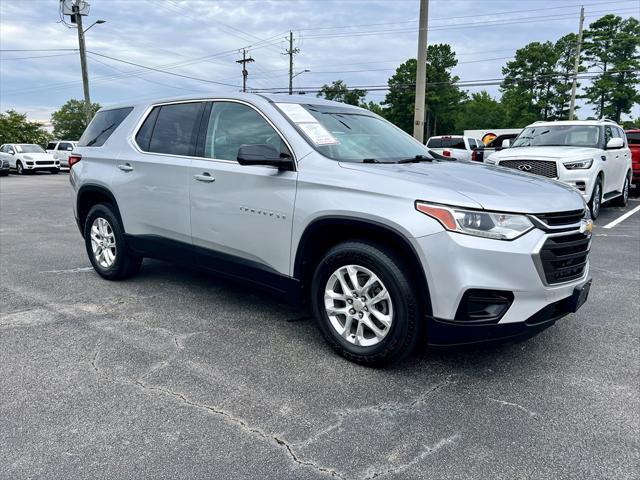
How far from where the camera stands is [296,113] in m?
3.83

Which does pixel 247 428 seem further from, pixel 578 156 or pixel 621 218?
pixel 621 218

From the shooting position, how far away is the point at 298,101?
407 centimetres

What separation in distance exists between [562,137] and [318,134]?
8131 mm

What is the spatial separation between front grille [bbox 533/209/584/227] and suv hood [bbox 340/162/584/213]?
3 cm

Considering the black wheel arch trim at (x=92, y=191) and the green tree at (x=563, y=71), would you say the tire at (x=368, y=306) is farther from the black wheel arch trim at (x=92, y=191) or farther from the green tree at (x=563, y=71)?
the green tree at (x=563, y=71)

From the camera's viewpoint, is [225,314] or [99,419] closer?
[99,419]

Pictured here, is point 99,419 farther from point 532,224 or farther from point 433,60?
point 433,60

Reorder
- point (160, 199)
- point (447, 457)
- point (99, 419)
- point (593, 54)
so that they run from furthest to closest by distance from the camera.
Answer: point (593, 54) < point (160, 199) < point (99, 419) < point (447, 457)

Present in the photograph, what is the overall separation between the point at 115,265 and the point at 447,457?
13.0 feet

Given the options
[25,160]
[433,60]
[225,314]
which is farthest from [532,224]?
[433,60]

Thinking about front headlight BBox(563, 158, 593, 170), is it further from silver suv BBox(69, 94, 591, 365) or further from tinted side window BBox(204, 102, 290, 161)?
tinted side window BBox(204, 102, 290, 161)

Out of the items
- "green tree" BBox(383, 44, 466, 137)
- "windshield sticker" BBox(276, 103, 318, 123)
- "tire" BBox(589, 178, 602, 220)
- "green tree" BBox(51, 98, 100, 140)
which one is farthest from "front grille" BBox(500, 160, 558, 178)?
"green tree" BBox(51, 98, 100, 140)

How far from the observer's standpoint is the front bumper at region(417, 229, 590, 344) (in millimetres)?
2766

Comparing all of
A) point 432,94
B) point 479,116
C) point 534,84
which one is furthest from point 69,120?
point 534,84
